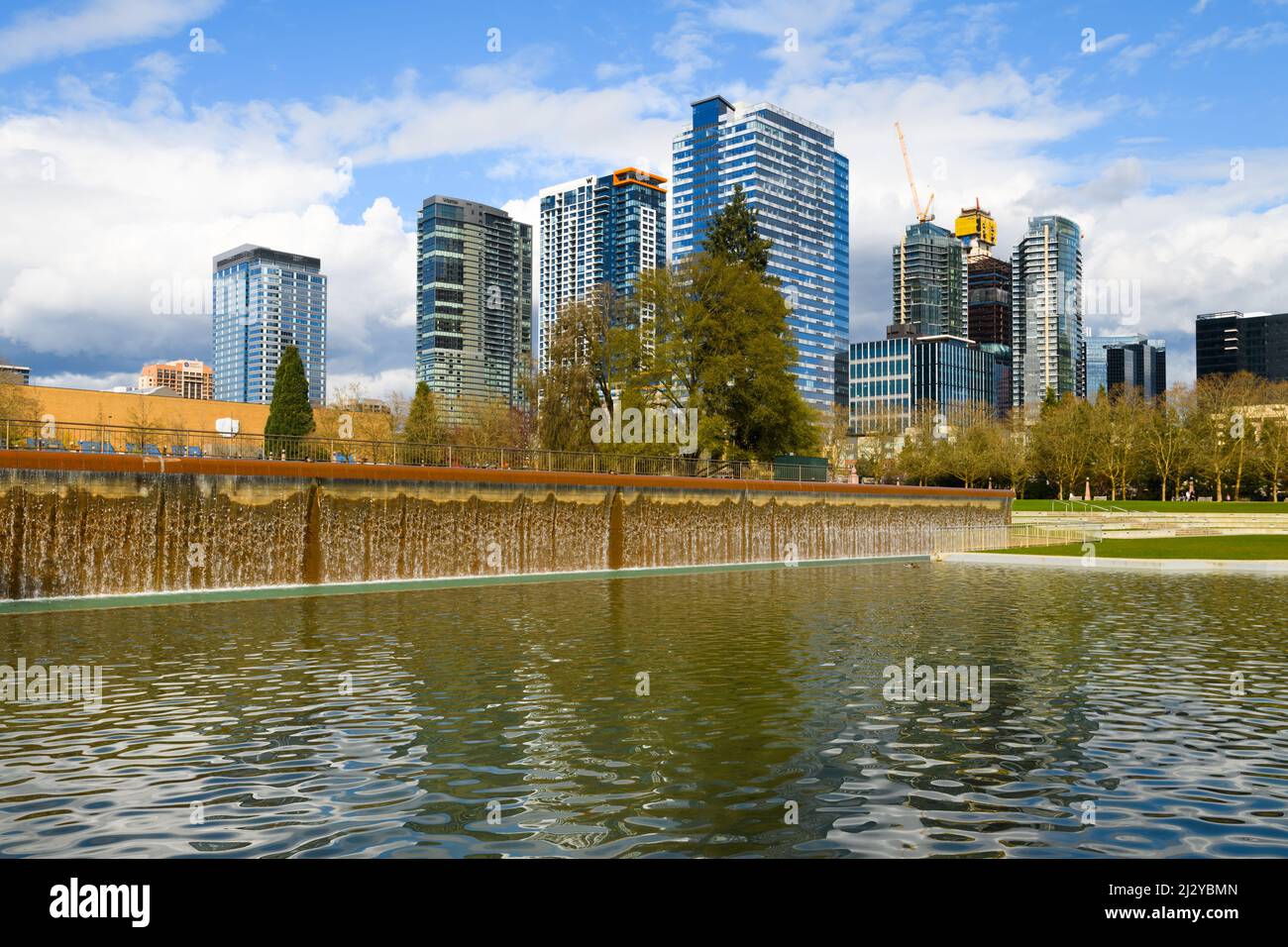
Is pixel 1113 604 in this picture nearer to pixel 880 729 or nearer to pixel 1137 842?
pixel 880 729

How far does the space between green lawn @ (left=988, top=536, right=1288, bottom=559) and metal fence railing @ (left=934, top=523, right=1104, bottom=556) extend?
13.8 feet

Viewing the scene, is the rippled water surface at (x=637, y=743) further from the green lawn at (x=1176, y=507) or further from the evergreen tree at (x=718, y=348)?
the green lawn at (x=1176, y=507)

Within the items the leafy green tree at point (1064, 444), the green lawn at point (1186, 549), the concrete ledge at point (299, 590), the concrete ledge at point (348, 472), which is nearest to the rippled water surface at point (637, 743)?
the concrete ledge at point (299, 590)

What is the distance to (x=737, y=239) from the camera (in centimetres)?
6838

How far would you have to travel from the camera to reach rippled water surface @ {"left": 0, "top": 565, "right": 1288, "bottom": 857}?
7836mm

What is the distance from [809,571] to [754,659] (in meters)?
25.7

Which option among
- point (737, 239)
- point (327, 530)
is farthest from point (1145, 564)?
point (737, 239)

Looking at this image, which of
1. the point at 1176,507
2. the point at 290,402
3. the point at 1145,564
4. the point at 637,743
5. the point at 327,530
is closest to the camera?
the point at 637,743

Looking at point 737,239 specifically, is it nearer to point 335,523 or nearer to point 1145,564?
point 1145,564

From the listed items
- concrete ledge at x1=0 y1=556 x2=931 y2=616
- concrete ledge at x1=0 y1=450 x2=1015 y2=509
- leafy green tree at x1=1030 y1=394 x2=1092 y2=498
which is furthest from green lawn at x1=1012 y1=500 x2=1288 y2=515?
concrete ledge at x1=0 y1=556 x2=931 y2=616

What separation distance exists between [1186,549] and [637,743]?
1930 inches

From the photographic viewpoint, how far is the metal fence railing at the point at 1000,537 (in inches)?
2474

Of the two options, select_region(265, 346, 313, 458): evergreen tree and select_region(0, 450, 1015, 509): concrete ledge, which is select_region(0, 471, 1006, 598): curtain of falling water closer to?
select_region(0, 450, 1015, 509): concrete ledge
